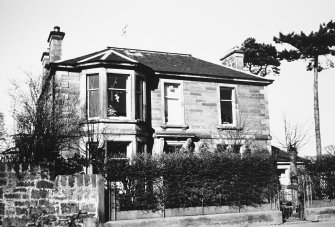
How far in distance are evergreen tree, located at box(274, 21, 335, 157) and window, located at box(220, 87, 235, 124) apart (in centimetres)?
1201

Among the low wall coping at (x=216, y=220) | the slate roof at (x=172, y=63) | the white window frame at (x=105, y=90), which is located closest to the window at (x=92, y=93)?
the white window frame at (x=105, y=90)

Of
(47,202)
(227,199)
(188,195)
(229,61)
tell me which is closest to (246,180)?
(227,199)

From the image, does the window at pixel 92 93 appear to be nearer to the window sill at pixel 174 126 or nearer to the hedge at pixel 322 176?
the window sill at pixel 174 126

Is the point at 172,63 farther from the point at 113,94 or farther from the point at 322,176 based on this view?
the point at 322,176

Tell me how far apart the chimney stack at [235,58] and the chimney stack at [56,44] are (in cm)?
1140

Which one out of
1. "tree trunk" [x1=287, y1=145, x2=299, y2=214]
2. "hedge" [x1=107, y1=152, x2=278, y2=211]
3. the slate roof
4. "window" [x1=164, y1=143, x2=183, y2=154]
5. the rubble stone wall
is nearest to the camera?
the rubble stone wall

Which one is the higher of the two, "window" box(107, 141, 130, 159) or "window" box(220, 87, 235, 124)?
"window" box(220, 87, 235, 124)

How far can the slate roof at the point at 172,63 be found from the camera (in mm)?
20094

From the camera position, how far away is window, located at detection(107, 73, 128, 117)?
713 inches

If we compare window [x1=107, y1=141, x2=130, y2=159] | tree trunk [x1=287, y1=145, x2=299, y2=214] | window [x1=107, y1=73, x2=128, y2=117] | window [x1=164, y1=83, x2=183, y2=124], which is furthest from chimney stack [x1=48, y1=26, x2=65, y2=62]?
tree trunk [x1=287, y1=145, x2=299, y2=214]

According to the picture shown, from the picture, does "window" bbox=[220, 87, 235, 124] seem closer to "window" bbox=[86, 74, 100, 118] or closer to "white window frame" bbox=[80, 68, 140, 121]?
"white window frame" bbox=[80, 68, 140, 121]

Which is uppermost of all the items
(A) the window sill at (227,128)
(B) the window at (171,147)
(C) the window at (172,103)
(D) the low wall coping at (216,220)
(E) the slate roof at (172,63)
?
(E) the slate roof at (172,63)

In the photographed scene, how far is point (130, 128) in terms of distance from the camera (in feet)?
58.1

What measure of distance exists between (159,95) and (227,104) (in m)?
4.53
